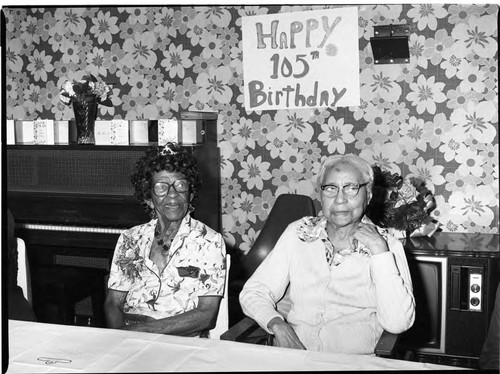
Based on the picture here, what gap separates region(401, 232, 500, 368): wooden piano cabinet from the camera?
227cm

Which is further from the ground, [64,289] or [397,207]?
[397,207]

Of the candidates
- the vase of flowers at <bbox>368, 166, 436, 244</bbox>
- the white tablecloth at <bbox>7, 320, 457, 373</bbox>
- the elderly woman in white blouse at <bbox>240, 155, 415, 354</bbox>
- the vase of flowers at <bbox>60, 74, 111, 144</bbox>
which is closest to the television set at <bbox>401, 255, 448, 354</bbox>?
the vase of flowers at <bbox>368, 166, 436, 244</bbox>

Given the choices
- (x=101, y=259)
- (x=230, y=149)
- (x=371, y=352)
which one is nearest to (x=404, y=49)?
(x=230, y=149)

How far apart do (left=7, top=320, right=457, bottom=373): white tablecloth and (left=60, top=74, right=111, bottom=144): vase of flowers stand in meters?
2.07

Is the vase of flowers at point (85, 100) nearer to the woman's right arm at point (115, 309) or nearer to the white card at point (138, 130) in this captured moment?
the white card at point (138, 130)

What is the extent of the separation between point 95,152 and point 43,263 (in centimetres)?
67

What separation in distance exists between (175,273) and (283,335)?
0.40m

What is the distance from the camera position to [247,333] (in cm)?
159

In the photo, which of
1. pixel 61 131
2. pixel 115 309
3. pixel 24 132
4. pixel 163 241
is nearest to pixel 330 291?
pixel 163 241

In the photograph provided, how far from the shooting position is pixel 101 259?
3.10m

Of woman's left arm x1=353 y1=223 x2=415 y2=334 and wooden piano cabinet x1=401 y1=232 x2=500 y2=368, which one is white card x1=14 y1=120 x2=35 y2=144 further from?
woman's left arm x1=353 y1=223 x2=415 y2=334

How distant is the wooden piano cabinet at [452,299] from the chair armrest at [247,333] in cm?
91

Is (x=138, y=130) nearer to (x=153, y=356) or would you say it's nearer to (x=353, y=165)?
(x=353, y=165)

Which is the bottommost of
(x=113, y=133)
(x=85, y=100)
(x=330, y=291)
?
(x=330, y=291)
